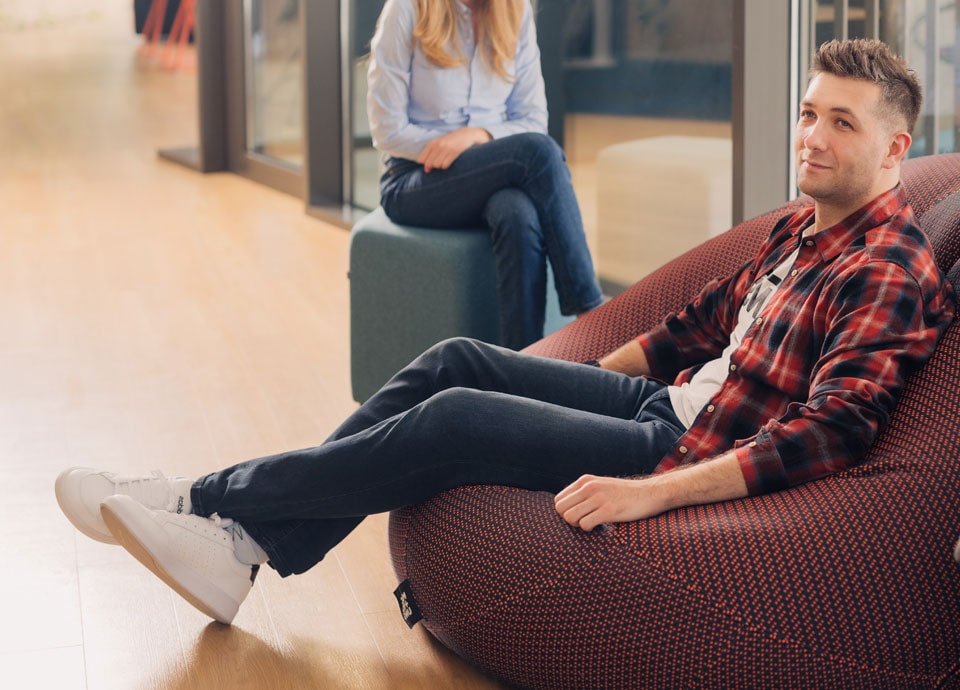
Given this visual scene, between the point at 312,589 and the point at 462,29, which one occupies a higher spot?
the point at 462,29

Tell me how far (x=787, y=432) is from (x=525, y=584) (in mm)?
449

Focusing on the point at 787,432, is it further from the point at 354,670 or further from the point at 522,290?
the point at 522,290

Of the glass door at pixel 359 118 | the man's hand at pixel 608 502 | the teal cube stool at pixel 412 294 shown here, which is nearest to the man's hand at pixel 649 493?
the man's hand at pixel 608 502

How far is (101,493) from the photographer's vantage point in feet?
7.22

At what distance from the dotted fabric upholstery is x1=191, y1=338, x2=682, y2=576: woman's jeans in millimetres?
60

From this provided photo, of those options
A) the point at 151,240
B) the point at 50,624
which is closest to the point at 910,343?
the point at 50,624

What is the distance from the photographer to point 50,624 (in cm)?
232

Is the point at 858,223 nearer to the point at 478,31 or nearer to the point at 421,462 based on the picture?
the point at 421,462

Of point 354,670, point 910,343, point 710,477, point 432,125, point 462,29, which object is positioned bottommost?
point 354,670

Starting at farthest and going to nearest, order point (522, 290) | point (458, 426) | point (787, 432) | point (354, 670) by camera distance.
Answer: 1. point (522, 290)
2. point (354, 670)
3. point (458, 426)
4. point (787, 432)

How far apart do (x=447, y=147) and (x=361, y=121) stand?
3307mm

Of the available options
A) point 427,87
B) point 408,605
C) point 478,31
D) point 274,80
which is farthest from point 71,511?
point 274,80

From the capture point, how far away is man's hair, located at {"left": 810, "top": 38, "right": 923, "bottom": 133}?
195 cm

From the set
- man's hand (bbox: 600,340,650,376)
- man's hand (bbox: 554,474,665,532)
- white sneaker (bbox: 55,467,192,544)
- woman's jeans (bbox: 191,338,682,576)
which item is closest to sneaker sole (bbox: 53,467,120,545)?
white sneaker (bbox: 55,467,192,544)
